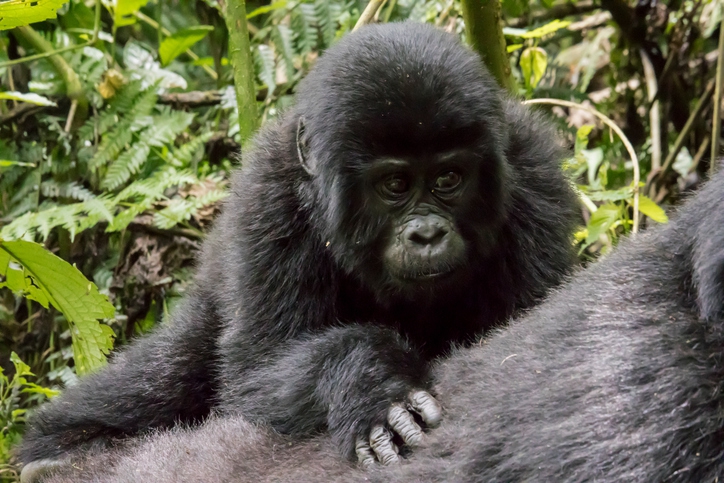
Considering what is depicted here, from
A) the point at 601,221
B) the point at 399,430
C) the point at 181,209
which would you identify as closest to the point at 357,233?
the point at 601,221

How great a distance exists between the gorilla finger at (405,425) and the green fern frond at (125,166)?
238 cm

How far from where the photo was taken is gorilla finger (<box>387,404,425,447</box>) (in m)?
1.65

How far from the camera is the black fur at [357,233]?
96.5 inches

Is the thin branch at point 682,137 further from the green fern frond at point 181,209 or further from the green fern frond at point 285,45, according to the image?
the green fern frond at point 181,209

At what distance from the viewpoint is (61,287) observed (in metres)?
2.43

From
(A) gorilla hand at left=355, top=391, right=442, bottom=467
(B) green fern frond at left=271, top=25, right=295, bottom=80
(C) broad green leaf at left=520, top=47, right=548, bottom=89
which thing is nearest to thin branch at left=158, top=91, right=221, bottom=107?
(B) green fern frond at left=271, top=25, right=295, bottom=80

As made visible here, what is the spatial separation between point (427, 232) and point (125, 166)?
6.25 feet

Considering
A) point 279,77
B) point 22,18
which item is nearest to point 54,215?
point 22,18

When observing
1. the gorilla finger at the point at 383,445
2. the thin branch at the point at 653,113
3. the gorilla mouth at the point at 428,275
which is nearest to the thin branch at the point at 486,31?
the gorilla mouth at the point at 428,275

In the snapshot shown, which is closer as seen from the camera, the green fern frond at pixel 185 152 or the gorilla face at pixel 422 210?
the gorilla face at pixel 422 210

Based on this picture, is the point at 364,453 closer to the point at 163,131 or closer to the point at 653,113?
the point at 163,131

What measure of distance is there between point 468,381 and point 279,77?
361 cm

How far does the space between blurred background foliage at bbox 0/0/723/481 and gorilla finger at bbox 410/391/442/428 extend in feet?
5.84

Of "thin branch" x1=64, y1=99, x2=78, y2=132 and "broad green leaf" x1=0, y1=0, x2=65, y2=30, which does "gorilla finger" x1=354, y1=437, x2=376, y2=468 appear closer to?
"broad green leaf" x1=0, y1=0, x2=65, y2=30
